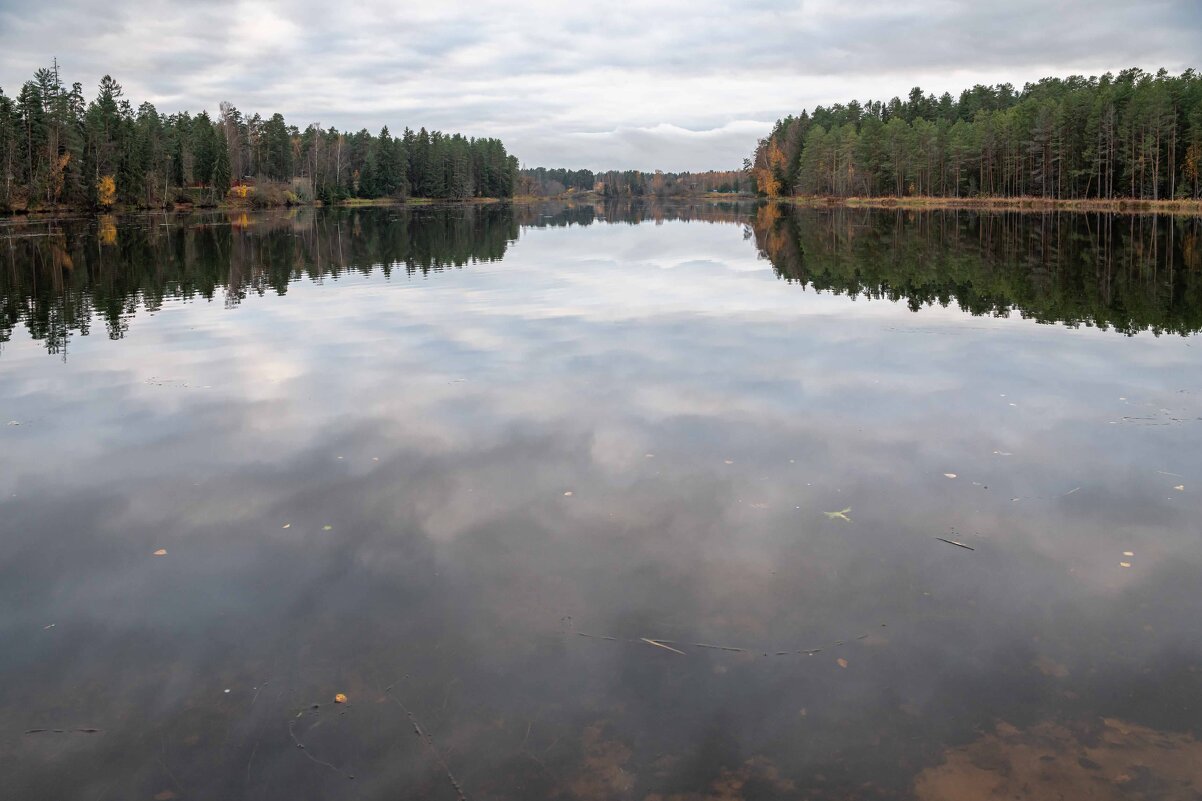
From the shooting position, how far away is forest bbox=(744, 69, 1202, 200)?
87.9m

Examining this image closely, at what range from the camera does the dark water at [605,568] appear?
17.0 feet

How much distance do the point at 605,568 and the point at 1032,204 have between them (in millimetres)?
100471

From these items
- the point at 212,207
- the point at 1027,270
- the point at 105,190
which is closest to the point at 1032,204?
the point at 1027,270

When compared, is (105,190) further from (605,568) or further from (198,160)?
(605,568)

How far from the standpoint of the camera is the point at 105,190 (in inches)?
3583

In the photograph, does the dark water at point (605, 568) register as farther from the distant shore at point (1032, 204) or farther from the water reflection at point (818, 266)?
the distant shore at point (1032, 204)

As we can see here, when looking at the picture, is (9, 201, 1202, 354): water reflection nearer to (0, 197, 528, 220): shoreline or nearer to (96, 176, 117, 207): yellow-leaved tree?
(0, 197, 528, 220): shoreline

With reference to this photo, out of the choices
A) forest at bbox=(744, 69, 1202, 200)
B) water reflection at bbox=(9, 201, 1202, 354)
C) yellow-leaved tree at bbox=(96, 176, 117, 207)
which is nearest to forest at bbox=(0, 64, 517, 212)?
Result: yellow-leaved tree at bbox=(96, 176, 117, 207)

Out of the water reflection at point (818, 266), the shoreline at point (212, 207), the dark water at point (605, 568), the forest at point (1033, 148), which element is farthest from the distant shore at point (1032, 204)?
the shoreline at point (212, 207)

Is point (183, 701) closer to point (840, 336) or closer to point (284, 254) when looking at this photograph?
point (840, 336)

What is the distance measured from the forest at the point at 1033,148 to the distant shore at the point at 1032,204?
418cm

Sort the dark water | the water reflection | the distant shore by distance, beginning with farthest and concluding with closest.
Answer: the distant shore < the water reflection < the dark water

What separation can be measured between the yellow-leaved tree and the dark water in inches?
3375

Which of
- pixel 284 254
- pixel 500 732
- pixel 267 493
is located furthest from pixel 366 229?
pixel 500 732
